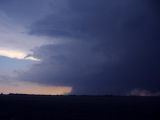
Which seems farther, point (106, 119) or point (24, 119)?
point (106, 119)

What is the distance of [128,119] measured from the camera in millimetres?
81500

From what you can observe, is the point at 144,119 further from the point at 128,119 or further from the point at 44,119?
the point at 44,119

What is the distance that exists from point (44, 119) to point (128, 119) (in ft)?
60.8

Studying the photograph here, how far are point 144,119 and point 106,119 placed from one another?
8336mm

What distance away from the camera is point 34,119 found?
7744 cm

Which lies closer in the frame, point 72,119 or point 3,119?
point 3,119

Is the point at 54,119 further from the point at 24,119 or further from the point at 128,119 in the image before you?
the point at 128,119

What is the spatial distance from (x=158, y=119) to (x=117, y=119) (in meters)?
8.89

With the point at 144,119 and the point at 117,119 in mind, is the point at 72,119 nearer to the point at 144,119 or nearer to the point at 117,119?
the point at 117,119

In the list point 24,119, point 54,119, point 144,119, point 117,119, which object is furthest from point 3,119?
point 144,119

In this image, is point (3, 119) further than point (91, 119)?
No

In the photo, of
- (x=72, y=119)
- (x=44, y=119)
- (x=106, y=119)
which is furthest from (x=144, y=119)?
(x=44, y=119)

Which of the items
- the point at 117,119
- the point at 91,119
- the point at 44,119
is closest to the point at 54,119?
the point at 44,119

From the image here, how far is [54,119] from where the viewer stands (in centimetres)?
7894
